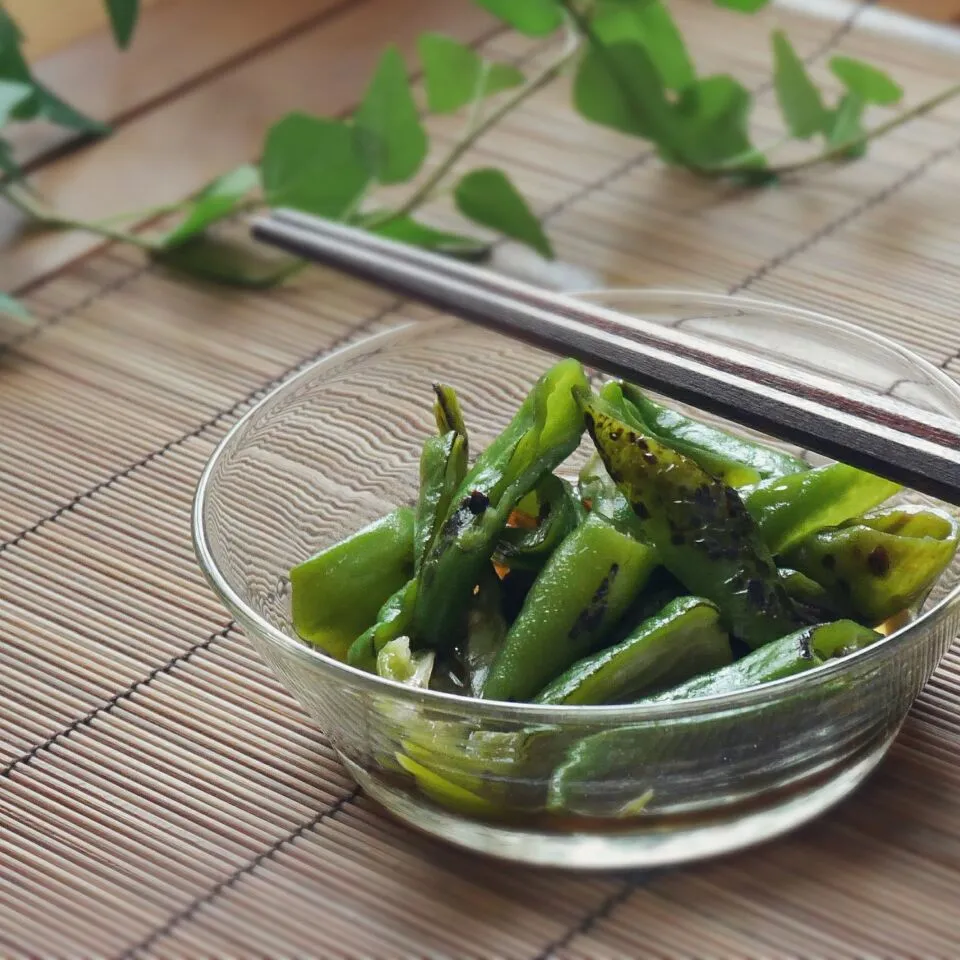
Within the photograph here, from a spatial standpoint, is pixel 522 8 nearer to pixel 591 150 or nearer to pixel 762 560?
pixel 591 150

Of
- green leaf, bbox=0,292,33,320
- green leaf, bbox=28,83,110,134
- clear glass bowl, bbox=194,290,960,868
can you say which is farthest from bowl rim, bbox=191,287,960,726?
green leaf, bbox=28,83,110,134

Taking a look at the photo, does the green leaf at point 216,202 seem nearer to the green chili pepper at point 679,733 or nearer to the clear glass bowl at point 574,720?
the clear glass bowl at point 574,720

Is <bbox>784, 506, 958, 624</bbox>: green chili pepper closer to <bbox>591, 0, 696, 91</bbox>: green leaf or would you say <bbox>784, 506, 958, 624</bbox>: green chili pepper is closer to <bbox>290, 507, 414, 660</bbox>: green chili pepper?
<bbox>290, 507, 414, 660</bbox>: green chili pepper

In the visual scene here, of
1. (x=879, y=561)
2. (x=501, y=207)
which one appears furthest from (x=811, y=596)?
(x=501, y=207)

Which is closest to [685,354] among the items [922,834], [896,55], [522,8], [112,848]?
[922,834]

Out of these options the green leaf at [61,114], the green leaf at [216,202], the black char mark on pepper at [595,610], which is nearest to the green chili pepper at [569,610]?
the black char mark on pepper at [595,610]
